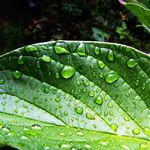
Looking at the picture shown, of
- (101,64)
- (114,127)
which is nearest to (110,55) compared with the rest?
(101,64)

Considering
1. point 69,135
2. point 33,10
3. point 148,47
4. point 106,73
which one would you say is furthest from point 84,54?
point 33,10

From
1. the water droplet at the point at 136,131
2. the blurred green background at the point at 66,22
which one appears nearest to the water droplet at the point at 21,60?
the water droplet at the point at 136,131

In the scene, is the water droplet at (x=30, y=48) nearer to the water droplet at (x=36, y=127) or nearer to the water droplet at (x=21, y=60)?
the water droplet at (x=21, y=60)

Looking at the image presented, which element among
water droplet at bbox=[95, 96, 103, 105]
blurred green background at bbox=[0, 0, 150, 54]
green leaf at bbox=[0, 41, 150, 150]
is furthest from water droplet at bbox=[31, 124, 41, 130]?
blurred green background at bbox=[0, 0, 150, 54]

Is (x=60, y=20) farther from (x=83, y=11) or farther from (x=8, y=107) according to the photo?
(x=8, y=107)

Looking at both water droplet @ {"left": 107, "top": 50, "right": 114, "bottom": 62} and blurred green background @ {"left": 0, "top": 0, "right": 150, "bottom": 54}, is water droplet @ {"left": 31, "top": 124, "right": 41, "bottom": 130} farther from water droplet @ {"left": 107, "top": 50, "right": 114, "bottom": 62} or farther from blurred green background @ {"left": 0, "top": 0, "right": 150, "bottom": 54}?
blurred green background @ {"left": 0, "top": 0, "right": 150, "bottom": 54}

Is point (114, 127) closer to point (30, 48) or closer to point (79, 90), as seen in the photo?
point (79, 90)
